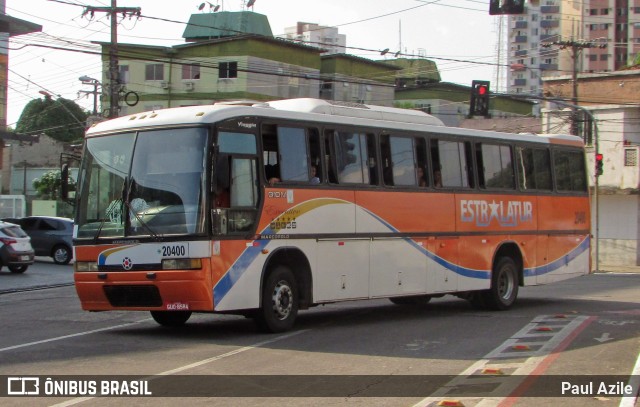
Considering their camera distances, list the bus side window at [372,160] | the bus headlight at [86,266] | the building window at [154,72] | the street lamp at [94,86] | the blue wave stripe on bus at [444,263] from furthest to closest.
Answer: the building window at [154,72] → the street lamp at [94,86] → the blue wave stripe on bus at [444,263] → the bus side window at [372,160] → the bus headlight at [86,266]

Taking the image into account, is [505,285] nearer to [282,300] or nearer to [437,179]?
[437,179]

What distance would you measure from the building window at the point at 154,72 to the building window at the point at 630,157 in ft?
102

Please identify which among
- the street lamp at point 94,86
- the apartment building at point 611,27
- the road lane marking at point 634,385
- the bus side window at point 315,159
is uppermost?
the apartment building at point 611,27

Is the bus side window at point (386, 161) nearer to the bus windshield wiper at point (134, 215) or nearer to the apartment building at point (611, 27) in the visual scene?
the bus windshield wiper at point (134, 215)

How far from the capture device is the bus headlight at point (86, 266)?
1345cm

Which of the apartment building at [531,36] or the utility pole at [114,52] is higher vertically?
the apartment building at [531,36]

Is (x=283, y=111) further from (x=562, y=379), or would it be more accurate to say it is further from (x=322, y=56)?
(x=322, y=56)

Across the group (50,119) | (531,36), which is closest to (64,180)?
(50,119)

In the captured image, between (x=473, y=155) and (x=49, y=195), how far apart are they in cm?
4407

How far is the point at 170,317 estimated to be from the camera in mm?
14992

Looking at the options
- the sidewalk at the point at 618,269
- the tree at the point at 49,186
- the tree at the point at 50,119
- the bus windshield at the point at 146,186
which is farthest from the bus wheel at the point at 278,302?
the tree at the point at 50,119

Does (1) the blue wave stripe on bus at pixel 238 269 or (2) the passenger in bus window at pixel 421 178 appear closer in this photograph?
(1) the blue wave stripe on bus at pixel 238 269

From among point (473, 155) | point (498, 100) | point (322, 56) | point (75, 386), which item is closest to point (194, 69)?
point (322, 56)

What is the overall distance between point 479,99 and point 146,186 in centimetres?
2035
